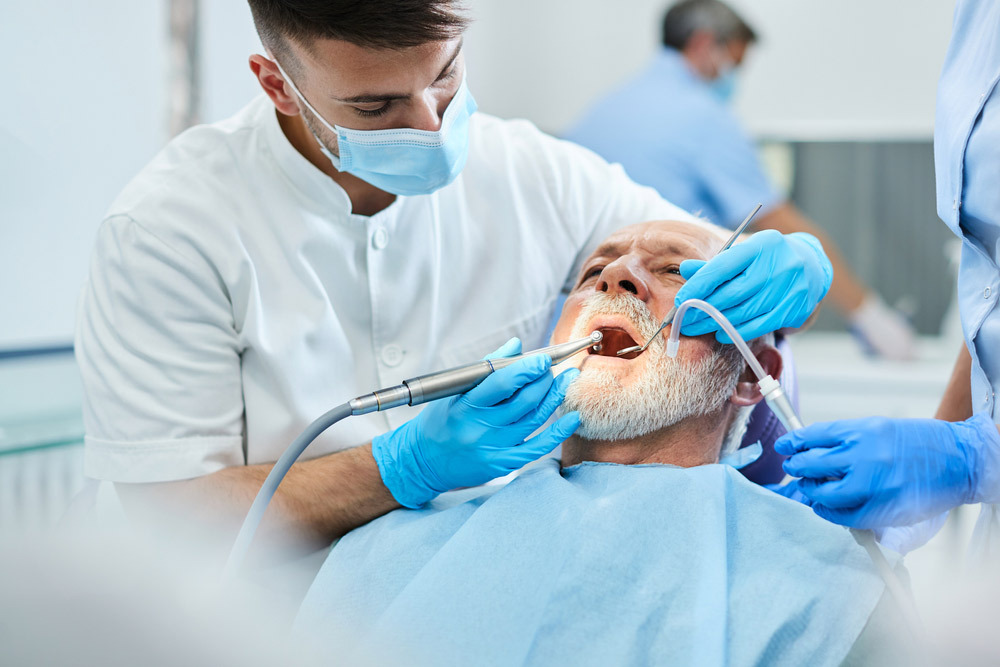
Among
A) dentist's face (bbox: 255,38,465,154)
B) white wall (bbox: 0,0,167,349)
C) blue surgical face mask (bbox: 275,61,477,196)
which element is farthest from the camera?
white wall (bbox: 0,0,167,349)

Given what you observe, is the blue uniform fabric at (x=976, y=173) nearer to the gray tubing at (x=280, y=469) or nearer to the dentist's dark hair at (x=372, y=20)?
the dentist's dark hair at (x=372, y=20)

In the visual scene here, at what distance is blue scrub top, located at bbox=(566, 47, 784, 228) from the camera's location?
2787 mm

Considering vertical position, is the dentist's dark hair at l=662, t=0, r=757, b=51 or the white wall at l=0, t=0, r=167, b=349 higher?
the dentist's dark hair at l=662, t=0, r=757, b=51

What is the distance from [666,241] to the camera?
1363 millimetres

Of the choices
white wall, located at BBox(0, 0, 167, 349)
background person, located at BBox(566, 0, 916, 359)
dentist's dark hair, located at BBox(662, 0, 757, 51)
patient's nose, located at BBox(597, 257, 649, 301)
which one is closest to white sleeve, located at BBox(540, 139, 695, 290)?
patient's nose, located at BBox(597, 257, 649, 301)

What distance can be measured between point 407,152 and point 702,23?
207 cm

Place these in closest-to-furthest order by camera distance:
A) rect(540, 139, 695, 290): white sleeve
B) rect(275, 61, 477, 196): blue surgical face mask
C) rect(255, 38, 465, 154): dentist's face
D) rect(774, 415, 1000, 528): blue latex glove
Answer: rect(774, 415, 1000, 528): blue latex glove → rect(255, 38, 465, 154): dentist's face → rect(275, 61, 477, 196): blue surgical face mask → rect(540, 139, 695, 290): white sleeve

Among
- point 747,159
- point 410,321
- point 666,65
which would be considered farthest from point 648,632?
point 666,65

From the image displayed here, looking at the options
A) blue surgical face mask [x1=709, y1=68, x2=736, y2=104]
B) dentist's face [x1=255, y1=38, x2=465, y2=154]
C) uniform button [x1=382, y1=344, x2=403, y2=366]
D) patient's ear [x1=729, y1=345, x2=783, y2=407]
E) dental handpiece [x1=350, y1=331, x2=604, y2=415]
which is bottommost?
uniform button [x1=382, y1=344, x2=403, y2=366]

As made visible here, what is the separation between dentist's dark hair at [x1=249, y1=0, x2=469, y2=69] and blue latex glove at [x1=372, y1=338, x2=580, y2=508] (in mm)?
457

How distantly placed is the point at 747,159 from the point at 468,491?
1.88 meters

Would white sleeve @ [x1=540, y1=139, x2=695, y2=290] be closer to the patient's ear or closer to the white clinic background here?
the patient's ear

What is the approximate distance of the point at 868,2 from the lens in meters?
3.57

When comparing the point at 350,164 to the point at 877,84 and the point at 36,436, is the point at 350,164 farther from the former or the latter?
the point at 877,84
